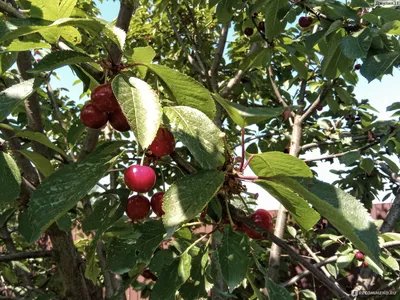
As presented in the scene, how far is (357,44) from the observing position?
4.30ft

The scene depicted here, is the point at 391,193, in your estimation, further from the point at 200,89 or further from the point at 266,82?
the point at 200,89

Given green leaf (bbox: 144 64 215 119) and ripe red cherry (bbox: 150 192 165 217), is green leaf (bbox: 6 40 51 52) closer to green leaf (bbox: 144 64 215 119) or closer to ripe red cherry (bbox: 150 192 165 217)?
green leaf (bbox: 144 64 215 119)

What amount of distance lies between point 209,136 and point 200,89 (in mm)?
114

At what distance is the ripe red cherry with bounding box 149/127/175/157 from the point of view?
2.46 ft

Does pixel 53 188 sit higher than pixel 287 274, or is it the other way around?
pixel 53 188

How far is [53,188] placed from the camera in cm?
65

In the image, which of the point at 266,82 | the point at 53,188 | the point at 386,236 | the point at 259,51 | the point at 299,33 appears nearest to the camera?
the point at 53,188

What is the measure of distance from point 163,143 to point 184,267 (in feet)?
0.92

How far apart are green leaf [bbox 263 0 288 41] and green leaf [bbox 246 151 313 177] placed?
996mm

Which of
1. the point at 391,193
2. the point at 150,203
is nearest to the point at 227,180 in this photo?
the point at 150,203

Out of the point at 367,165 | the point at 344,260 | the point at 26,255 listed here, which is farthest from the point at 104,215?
the point at 367,165

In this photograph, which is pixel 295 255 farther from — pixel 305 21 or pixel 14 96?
pixel 305 21

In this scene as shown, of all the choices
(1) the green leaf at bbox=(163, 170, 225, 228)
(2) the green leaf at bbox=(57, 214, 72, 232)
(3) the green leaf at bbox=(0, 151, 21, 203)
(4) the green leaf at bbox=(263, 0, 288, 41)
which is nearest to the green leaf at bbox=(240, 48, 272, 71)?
(4) the green leaf at bbox=(263, 0, 288, 41)

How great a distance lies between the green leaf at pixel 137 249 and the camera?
0.85 metres
